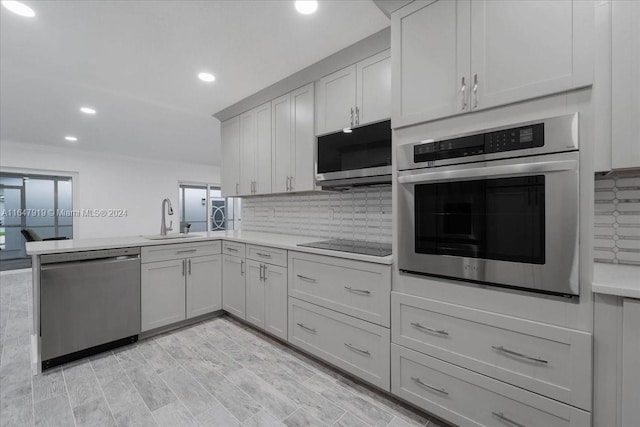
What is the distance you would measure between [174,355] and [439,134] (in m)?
2.61

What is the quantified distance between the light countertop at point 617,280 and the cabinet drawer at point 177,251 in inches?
118

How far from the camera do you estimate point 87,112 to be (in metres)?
3.68

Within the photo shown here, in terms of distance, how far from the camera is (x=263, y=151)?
314 cm

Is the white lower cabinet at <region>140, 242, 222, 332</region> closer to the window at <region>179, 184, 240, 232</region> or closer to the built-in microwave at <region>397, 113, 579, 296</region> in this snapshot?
the built-in microwave at <region>397, 113, 579, 296</region>

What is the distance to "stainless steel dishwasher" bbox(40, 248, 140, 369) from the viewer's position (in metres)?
2.08

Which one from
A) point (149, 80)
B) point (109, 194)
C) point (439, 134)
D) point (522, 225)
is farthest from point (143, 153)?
point (522, 225)

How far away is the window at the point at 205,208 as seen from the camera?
8133mm

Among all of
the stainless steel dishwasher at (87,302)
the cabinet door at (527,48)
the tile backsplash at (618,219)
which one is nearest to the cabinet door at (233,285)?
the stainless steel dishwasher at (87,302)

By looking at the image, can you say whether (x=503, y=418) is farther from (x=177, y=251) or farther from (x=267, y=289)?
(x=177, y=251)

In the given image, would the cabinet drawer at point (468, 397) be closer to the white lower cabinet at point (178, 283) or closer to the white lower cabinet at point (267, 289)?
the white lower cabinet at point (267, 289)

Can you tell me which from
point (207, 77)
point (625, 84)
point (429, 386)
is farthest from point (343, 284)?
point (207, 77)

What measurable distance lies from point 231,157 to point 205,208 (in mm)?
5572

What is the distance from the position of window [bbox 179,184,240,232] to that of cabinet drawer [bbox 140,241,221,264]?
535cm

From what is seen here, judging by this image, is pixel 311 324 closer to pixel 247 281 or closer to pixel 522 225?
pixel 247 281
